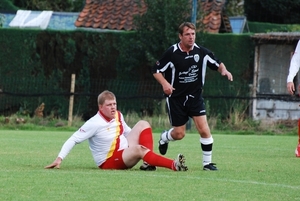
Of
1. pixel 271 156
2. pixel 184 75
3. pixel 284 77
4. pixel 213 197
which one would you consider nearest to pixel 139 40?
pixel 284 77

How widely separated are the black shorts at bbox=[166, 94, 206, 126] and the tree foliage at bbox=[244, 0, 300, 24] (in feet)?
112

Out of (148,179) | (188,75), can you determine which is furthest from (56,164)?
(188,75)

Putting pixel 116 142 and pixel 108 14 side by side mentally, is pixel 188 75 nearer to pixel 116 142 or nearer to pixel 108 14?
pixel 116 142

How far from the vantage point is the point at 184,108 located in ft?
43.1

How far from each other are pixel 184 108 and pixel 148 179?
258 centimetres

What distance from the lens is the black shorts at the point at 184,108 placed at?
13.0 meters

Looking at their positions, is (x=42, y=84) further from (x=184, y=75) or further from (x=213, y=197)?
(x=213, y=197)

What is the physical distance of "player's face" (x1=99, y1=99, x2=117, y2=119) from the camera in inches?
467

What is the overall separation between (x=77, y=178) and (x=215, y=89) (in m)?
18.9

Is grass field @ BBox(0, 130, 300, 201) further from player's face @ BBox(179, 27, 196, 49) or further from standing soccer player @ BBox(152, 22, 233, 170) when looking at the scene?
player's face @ BBox(179, 27, 196, 49)

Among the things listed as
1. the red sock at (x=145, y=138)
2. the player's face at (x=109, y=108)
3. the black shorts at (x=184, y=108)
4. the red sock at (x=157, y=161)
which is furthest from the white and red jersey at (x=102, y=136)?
the black shorts at (x=184, y=108)

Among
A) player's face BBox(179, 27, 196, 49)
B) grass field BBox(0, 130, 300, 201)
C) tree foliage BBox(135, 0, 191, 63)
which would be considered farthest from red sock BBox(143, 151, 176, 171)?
tree foliage BBox(135, 0, 191, 63)

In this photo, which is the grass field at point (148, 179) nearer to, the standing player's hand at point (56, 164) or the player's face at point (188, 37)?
the standing player's hand at point (56, 164)

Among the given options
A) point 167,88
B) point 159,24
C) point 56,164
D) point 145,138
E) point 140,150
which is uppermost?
point 159,24
